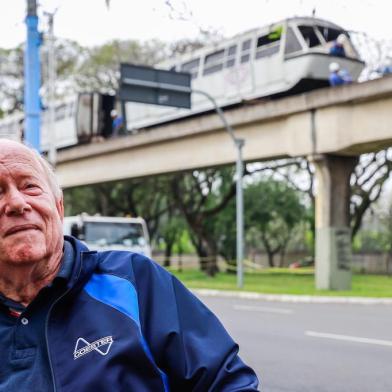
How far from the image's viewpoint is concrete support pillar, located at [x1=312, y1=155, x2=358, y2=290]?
21.5m

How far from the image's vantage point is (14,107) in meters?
44.2

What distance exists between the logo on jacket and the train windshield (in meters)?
16.8

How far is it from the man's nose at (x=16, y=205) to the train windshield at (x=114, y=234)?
16725 millimetres

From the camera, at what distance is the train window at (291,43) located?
72.3 ft

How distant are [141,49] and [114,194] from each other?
833 cm

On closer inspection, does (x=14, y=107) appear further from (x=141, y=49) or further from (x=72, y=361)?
(x=72, y=361)

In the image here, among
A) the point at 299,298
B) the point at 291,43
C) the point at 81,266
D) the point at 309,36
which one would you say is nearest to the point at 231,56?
the point at 291,43

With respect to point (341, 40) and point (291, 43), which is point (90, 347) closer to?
point (341, 40)

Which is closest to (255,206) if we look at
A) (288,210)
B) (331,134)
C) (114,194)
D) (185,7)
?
(288,210)

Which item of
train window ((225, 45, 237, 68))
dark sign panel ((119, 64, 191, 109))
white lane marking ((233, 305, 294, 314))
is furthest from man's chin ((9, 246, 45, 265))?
train window ((225, 45, 237, 68))

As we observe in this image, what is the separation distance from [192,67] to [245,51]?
301 centimetres

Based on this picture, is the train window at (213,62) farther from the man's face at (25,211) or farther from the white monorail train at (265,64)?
the man's face at (25,211)

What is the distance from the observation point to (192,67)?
2625cm

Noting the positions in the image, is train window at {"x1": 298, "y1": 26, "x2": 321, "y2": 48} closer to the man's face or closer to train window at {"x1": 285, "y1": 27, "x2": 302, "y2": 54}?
train window at {"x1": 285, "y1": 27, "x2": 302, "y2": 54}
